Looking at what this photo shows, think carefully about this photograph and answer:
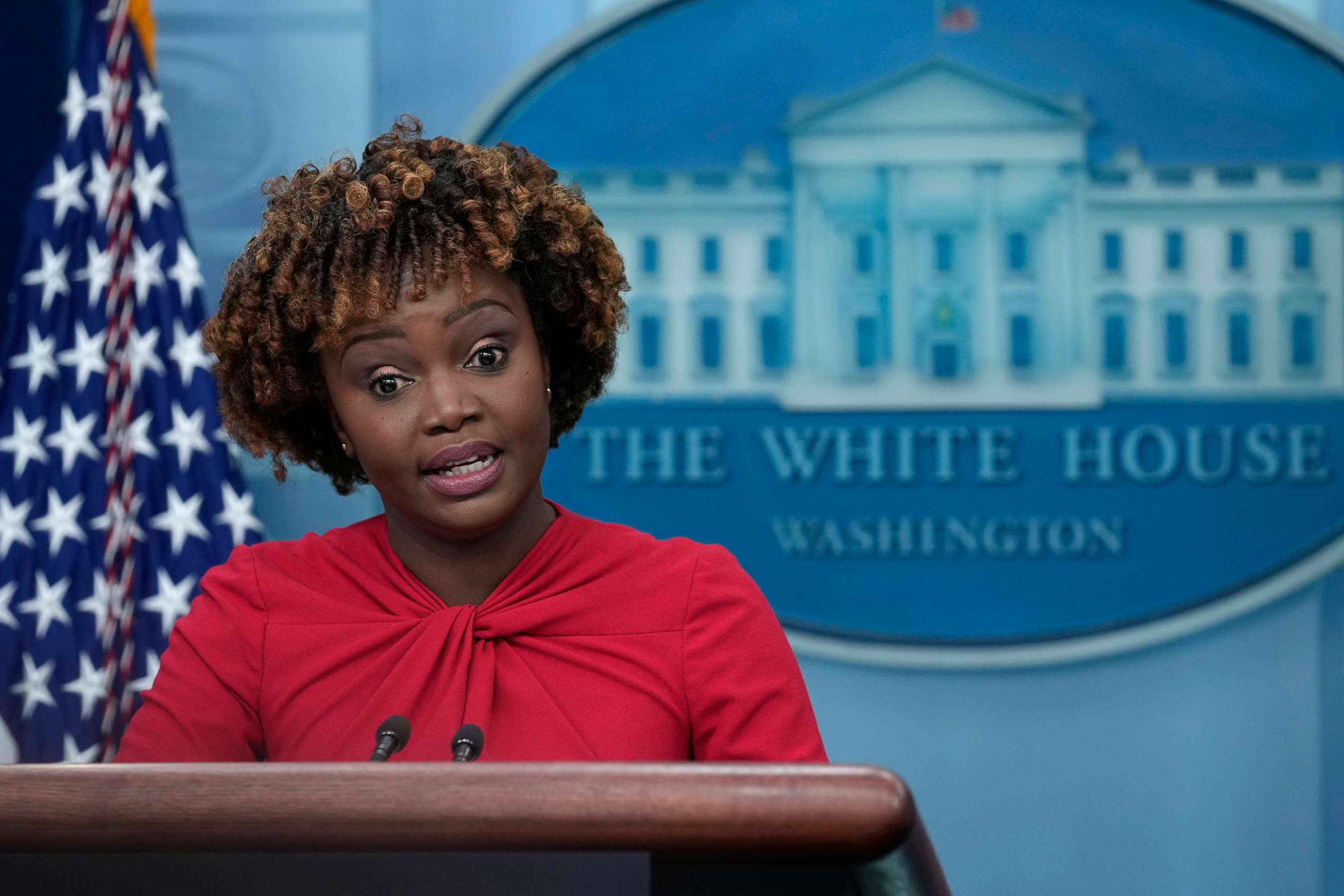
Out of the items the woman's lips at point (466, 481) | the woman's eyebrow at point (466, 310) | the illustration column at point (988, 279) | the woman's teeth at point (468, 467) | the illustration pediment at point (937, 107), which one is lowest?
the woman's lips at point (466, 481)

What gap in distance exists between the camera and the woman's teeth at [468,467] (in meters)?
1.11

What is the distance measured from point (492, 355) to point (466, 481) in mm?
109

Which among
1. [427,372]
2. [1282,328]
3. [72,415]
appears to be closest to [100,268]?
[72,415]

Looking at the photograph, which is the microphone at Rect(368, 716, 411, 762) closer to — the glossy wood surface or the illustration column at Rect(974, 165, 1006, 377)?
the glossy wood surface

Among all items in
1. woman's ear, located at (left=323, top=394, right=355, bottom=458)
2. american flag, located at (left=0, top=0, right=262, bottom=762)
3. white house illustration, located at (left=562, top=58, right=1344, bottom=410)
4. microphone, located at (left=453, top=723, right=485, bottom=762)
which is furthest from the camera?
white house illustration, located at (left=562, top=58, right=1344, bottom=410)

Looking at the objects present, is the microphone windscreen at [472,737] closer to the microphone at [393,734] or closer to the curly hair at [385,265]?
the microphone at [393,734]

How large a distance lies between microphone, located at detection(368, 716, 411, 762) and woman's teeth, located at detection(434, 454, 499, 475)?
278mm

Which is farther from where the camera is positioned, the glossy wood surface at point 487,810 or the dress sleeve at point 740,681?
the dress sleeve at point 740,681

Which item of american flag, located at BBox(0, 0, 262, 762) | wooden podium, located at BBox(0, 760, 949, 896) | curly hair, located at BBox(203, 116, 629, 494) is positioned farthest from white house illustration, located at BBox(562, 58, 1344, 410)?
wooden podium, located at BBox(0, 760, 949, 896)

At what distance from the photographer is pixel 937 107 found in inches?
92.0

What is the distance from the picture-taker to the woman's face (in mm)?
1087

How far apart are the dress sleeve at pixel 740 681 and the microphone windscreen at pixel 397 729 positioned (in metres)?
0.30

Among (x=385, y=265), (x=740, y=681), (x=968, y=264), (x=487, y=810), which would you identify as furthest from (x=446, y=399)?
(x=968, y=264)

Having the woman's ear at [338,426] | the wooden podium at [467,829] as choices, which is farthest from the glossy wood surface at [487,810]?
the woman's ear at [338,426]
